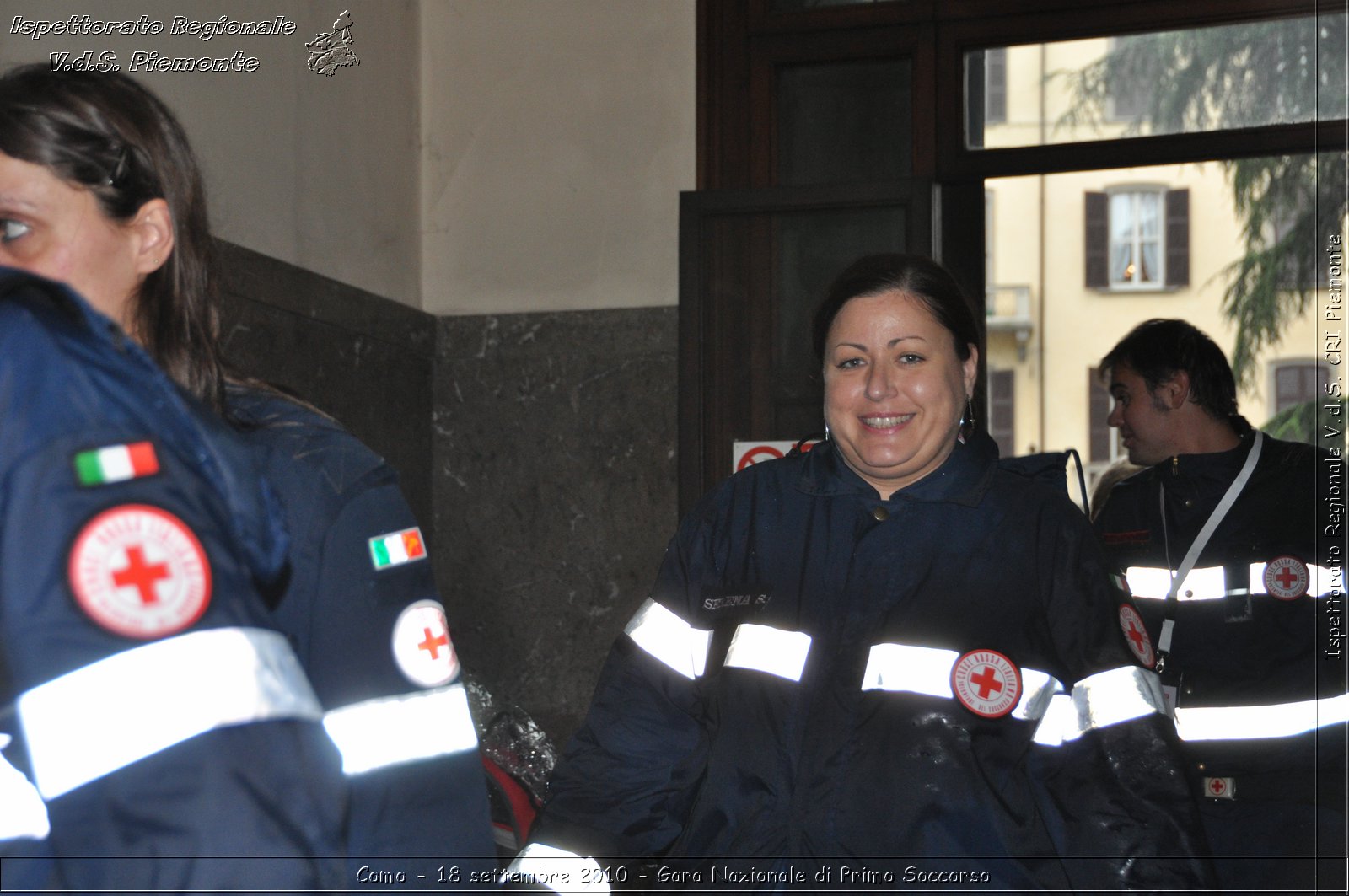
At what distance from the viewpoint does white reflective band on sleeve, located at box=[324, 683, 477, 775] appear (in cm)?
116

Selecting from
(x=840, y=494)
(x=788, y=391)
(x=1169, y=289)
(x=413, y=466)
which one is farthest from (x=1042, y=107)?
(x=1169, y=289)

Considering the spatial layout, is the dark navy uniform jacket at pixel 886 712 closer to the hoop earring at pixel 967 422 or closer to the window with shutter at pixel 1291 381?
the hoop earring at pixel 967 422

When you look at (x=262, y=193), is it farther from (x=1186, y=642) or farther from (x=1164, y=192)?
(x=1164, y=192)

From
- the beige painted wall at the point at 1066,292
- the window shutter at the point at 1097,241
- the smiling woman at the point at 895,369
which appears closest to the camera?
the smiling woman at the point at 895,369

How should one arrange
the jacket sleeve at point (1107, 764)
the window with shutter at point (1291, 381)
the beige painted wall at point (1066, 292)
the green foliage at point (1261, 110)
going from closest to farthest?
the jacket sleeve at point (1107, 764), the green foliage at point (1261, 110), the window with shutter at point (1291, 381), the beige painted wall at point (1066, 292)

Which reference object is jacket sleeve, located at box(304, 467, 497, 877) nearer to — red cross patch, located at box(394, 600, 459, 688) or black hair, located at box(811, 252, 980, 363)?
red cross patch, located at box(394, 600, 459, 688)

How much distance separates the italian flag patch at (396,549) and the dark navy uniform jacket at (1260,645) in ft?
8.09

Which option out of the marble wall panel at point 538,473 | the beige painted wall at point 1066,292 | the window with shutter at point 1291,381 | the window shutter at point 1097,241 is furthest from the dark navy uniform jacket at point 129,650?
the window shutter at point 1097,241

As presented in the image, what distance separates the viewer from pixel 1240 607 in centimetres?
331

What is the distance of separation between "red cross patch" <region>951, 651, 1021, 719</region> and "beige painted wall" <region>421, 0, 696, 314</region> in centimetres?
345

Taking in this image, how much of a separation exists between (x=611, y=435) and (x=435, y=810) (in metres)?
4.07

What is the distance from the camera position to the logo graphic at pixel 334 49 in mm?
4621

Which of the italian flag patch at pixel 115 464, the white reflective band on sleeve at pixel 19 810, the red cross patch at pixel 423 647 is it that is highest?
the italian flag patch at pixel 115 464

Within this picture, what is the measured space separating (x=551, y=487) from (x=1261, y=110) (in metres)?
3.14
